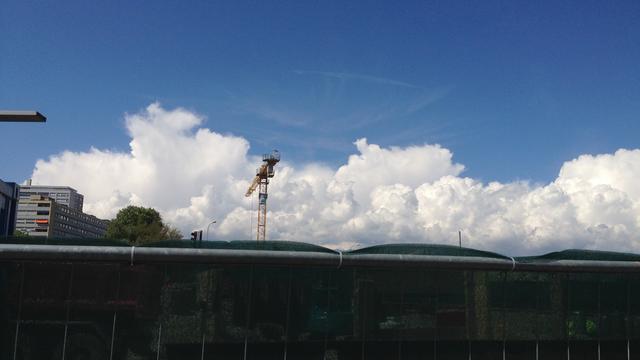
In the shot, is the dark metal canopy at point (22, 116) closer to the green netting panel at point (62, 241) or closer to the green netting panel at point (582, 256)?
the green netting panel at point (62, 241)

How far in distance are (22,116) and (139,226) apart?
2905 inches

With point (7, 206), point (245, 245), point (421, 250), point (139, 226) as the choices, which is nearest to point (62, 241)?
point (245, 245)

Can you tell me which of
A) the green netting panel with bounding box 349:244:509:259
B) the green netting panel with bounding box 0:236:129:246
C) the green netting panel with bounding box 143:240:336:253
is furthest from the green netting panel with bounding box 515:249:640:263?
the green netting panel with bounding box 0:236:129:246

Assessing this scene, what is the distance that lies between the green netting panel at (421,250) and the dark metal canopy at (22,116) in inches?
432

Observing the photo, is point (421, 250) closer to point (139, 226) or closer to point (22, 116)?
point (22, 116)

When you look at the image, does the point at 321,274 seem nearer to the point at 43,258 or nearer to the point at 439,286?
the point at 439,286

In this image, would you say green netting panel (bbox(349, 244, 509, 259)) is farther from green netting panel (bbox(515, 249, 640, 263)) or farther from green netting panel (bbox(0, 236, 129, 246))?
green netting panel (bbox(0, 236, 129, 246))

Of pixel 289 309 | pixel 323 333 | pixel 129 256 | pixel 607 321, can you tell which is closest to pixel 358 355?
pixel 323 333

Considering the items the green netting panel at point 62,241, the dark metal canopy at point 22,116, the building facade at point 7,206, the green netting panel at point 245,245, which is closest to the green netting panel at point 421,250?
the green netting panel at point 245,245

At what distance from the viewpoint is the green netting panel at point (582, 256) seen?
41.5ft

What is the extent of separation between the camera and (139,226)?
3428 inches

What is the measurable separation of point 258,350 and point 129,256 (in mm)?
3229

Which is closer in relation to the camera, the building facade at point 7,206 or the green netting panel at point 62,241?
the green netting panel at point 62,241

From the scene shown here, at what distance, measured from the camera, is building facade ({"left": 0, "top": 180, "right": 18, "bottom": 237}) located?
54.8 meters
